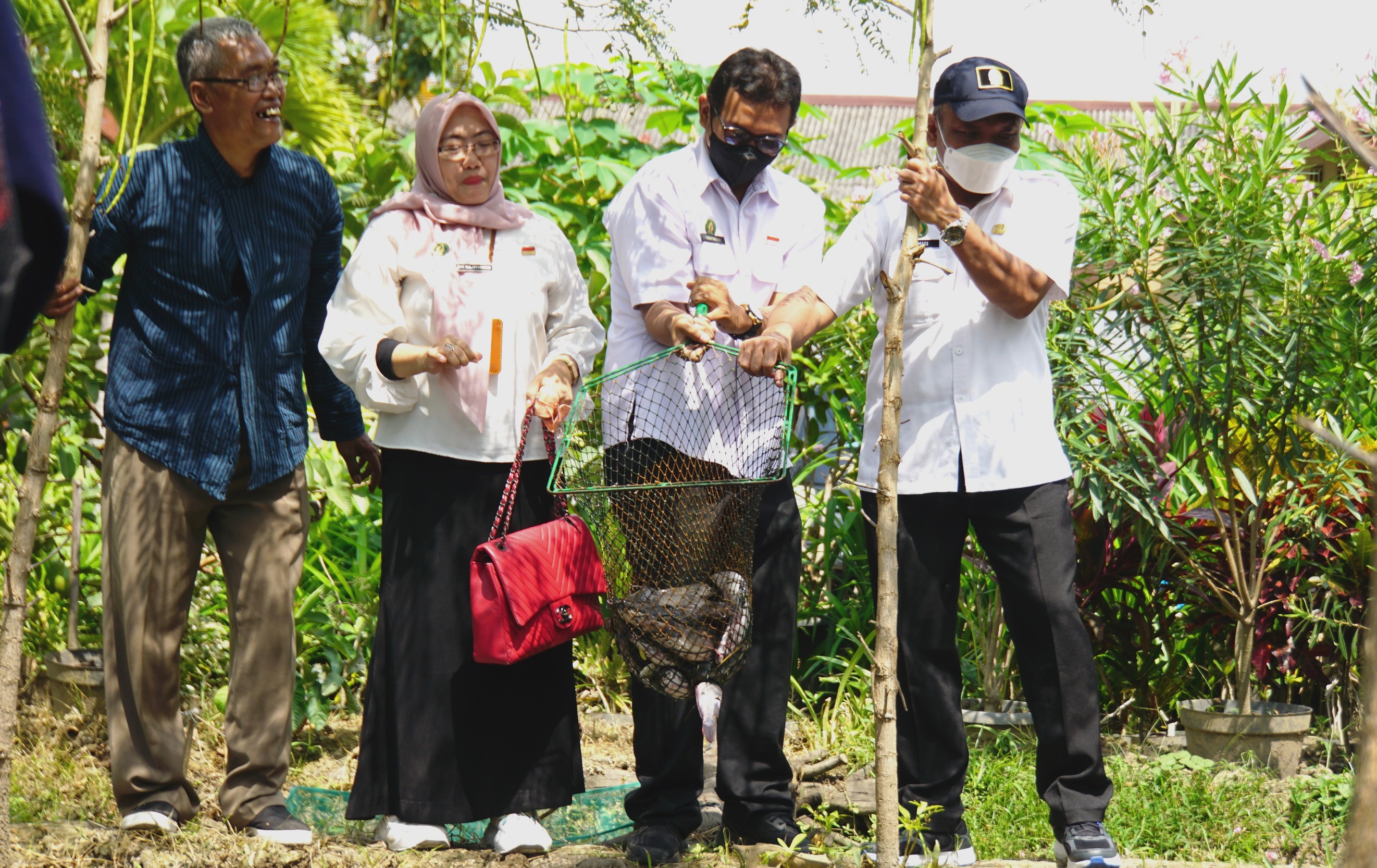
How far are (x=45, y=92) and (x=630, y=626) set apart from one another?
10.8ft

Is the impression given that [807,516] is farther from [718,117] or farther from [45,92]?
[45,92]

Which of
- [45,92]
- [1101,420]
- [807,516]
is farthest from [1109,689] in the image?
[45,92]

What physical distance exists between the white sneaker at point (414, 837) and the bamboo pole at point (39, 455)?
90 cm

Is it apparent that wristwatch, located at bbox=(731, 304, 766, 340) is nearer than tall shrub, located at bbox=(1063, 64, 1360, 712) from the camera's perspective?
Yes

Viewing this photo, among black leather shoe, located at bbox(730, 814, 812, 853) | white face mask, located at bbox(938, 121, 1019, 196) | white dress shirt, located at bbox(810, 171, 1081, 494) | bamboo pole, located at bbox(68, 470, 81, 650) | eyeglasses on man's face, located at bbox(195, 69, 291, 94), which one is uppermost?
eyeglasses on man's face, located at bbox(195, 69, 291, 94)

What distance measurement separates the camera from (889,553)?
2.48 m

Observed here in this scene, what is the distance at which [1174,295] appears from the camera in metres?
4.35

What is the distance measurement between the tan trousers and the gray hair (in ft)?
3.11

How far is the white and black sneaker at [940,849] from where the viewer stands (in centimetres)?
296

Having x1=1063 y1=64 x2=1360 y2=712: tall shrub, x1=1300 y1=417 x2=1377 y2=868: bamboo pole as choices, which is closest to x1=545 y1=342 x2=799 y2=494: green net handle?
x1=1063 y1=64 x2=1360 y2=712: tall shrub

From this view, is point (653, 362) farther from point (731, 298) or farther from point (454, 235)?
point (454, 235)

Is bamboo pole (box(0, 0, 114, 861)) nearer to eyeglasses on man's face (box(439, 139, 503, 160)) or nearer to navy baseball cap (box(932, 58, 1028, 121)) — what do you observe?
eyeglasses on man's face (box(439, 139, 503, 160))

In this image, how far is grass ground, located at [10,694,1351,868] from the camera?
10.3 feet

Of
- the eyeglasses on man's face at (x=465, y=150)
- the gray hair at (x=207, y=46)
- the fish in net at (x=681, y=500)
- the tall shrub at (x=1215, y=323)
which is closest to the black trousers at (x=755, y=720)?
the fish in net at (x=681, y=500)
